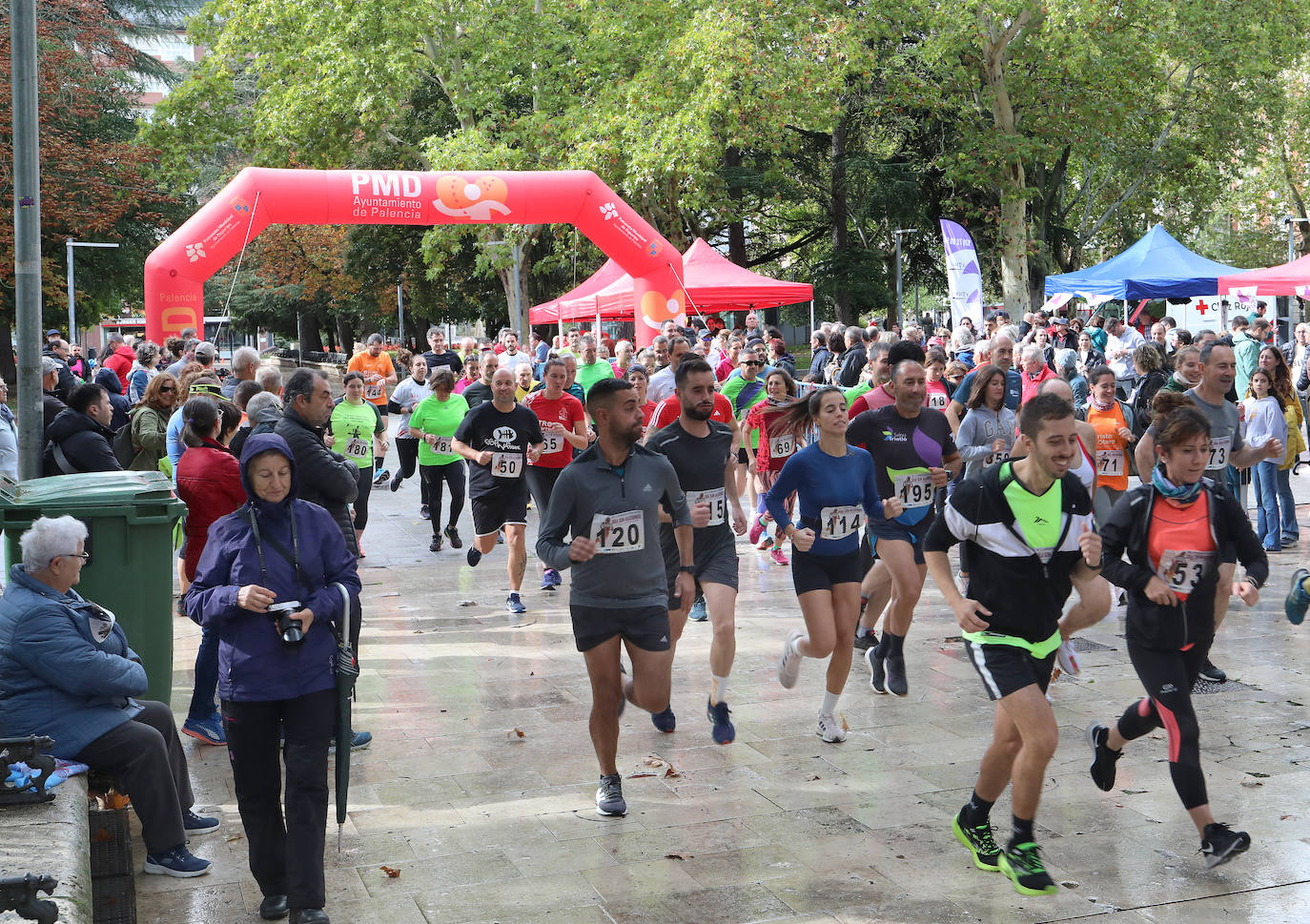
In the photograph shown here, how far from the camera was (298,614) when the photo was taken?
14.5 feet

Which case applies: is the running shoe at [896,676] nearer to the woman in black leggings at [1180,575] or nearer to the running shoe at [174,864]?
the woman in black leggings at [1180,575]

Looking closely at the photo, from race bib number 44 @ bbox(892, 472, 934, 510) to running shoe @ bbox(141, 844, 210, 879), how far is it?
3.81m

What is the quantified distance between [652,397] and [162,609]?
714 centimetres

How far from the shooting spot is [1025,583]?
479 centimetres

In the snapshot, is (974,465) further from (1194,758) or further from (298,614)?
(298,614)

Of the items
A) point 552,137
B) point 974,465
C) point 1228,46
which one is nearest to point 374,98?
point 552,137

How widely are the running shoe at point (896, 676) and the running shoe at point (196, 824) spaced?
11.3 feet

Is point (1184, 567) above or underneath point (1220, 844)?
above

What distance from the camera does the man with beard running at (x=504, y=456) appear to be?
32.1ft

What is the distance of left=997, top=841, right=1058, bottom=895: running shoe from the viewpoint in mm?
4695

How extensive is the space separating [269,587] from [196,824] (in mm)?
1539

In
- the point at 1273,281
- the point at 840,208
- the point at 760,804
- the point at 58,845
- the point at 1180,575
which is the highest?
the point at 840,208

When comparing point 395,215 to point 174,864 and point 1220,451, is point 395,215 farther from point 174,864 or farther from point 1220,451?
point 174,864

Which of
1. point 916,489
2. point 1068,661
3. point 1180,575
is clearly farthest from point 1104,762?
point 1068,661
